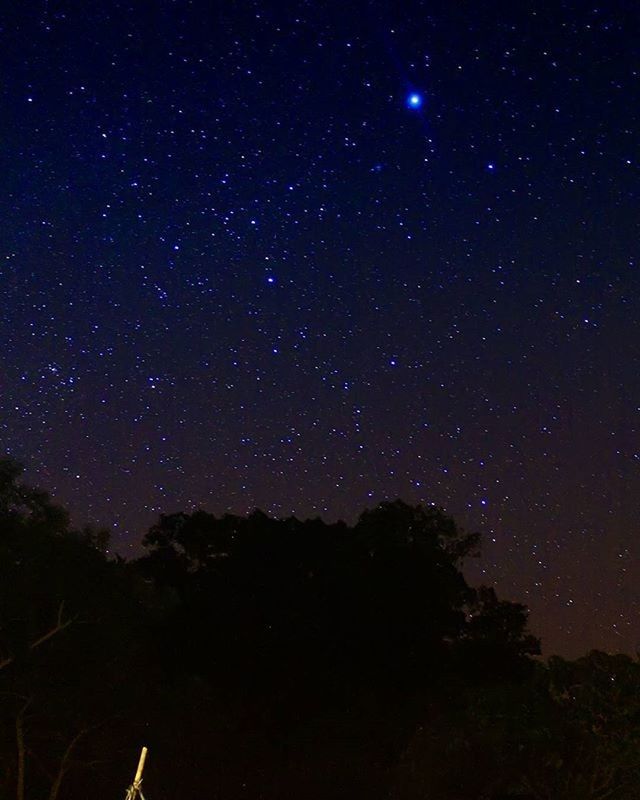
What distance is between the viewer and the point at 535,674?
2131 cm

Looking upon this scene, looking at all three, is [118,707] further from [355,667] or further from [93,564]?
[355,667]

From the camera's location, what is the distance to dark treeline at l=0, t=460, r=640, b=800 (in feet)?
63.5

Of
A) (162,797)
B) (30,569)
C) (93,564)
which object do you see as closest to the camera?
(30,569)

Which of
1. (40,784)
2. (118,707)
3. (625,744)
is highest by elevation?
(625,744)

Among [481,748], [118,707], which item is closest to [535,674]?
[481,748]

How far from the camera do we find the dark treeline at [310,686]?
63.5 feet

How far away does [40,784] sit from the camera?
20859 millimetres

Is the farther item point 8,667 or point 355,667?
point 355,667

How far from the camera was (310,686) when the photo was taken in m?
19.4

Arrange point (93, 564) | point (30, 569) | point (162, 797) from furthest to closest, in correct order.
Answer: point (162, 797) → point (93, 564) → point (30, 569)

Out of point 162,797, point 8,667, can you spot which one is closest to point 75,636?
point 8,667

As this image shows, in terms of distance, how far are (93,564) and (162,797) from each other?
508 centimetres

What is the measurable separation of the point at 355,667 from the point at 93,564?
17.0ft

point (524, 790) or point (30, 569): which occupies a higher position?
point (30, 569)
